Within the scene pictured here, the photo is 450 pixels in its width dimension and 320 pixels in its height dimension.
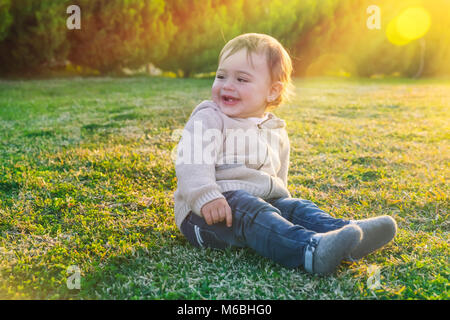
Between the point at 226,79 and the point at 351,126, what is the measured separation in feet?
10.7

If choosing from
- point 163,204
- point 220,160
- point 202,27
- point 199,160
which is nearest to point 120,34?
point 202,27

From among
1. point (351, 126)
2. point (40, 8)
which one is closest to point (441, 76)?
point (351, 126)

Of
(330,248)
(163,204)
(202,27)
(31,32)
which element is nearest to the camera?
(330,248)

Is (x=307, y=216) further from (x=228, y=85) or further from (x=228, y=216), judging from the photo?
(x=228, y=85)

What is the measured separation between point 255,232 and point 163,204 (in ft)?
2.98

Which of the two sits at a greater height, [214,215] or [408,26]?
[408,26]

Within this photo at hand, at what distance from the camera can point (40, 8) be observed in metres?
9.00

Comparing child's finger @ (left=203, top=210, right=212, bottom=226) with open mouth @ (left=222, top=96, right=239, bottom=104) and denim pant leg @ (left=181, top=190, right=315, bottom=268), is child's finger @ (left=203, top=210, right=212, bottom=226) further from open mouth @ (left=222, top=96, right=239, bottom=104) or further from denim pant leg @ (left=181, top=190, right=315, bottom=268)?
open mouth @ (left=222, top=96, right=239, bottom=104)

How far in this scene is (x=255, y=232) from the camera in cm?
174

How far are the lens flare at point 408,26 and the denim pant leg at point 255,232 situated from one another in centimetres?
1394

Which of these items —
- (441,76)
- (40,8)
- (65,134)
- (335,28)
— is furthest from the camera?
(441,76)

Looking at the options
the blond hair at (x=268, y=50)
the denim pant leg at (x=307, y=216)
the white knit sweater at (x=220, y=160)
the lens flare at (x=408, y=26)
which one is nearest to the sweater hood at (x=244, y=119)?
the white knit sweater at (x=220, y=160)

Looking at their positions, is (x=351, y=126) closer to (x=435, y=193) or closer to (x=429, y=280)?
(x=435, y=193)

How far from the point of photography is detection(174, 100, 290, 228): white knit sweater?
186 cm
